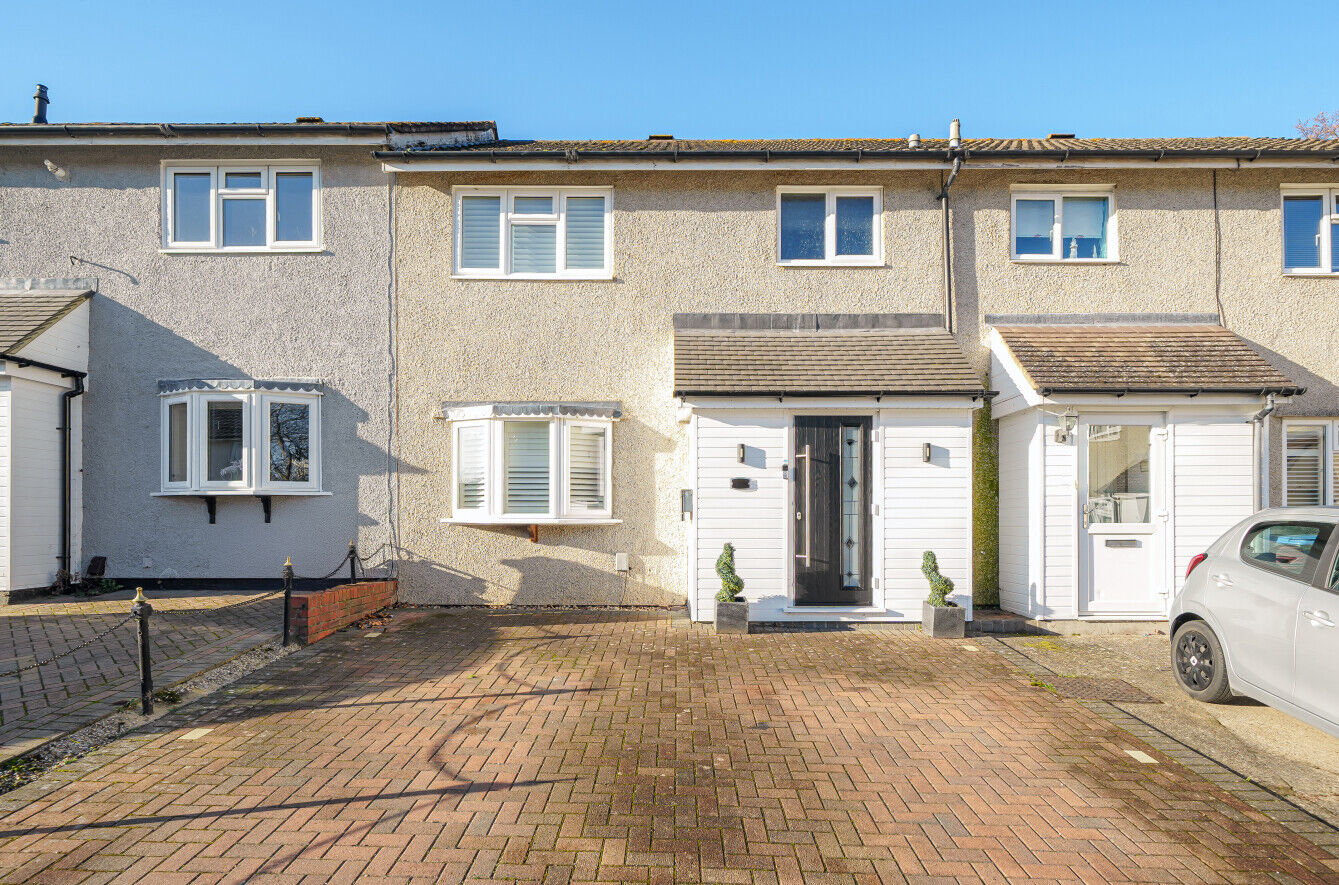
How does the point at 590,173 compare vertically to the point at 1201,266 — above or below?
above

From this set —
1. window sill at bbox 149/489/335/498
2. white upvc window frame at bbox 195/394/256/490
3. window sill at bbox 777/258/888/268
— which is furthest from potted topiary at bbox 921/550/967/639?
white upvc window frame at bbox 195/394/256/490

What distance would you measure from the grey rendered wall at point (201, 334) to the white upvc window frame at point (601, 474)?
2513mm

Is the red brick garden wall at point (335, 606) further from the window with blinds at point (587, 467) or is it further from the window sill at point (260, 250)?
the window sill at point (260, 250)

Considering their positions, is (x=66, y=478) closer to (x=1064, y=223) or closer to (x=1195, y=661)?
(x=1195, y=661)

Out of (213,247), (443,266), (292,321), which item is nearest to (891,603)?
(443,266)

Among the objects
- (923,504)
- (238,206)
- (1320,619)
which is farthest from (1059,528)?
(238,206)

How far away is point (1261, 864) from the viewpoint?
10.6 feet

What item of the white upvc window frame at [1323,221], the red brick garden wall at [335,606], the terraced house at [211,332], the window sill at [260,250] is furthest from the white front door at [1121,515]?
the window sill at [260,250]

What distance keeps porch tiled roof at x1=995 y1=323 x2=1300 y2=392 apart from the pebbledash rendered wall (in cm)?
45

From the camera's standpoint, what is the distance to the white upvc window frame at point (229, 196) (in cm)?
952

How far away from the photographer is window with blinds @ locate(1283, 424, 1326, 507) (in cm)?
902

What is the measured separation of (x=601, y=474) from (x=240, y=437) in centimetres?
494

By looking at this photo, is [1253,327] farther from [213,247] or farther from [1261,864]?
[213,247]

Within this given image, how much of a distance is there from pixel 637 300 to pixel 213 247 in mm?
5950
